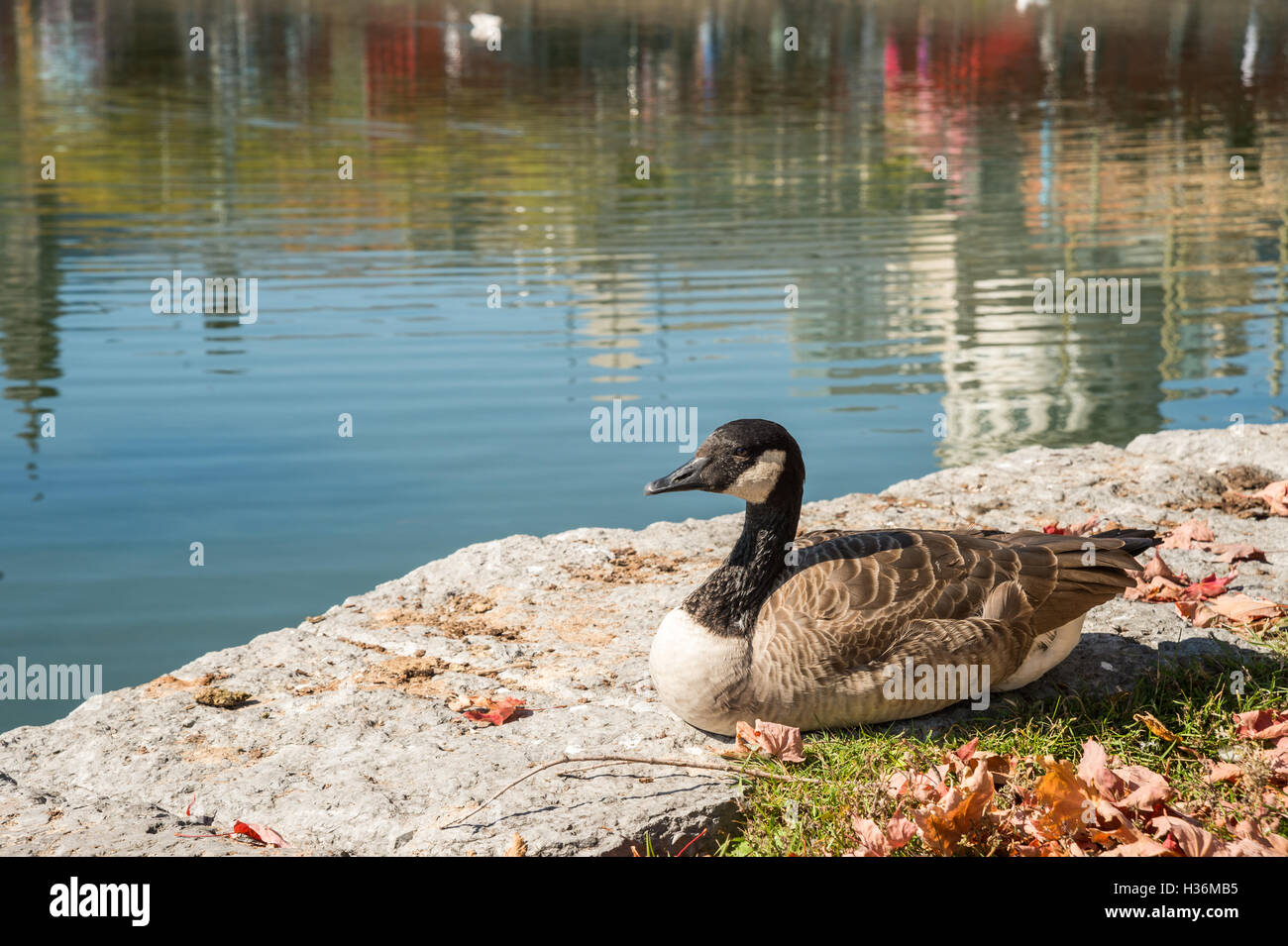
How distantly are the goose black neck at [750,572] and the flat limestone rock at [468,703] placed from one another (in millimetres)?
591

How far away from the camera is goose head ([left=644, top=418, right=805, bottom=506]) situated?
16.7ft

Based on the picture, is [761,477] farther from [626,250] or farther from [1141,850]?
[626,250]

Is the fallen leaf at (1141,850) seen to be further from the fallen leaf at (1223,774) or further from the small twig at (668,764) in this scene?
the small twig at (668,764)

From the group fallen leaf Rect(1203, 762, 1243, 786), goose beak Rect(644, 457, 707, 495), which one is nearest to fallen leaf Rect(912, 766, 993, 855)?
fallen leaf Rect(1203, 762, 1243, 786)

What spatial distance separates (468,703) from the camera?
5.58 m

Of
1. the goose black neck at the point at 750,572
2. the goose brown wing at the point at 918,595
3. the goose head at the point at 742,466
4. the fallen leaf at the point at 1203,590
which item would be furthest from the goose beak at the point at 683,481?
the fallen leaf at the point at 1203,590

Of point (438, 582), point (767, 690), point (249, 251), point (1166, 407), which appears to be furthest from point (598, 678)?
point (249, 251)

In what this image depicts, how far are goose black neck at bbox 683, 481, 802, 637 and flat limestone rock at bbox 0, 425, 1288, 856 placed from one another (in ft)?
1.94

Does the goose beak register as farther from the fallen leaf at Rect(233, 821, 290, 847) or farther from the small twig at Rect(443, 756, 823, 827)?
the fallen leaf at Rect(233, 821, 290, 847)

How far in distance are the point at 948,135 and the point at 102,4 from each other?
6281 cm

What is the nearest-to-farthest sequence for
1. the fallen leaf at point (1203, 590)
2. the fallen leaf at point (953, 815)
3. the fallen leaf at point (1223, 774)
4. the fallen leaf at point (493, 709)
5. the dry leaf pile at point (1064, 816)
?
the dry leaf pile at point (1064, 816) → the fallen leaf at point (953, 815) → the fallen leaf at point (1223, 774) → the fallen leaf at point (493, 709) → the fallen leaf at point (1203, 590)

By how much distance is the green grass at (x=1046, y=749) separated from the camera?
450 centimetres

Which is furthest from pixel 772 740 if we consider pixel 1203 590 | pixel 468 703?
pixel 1203 590
